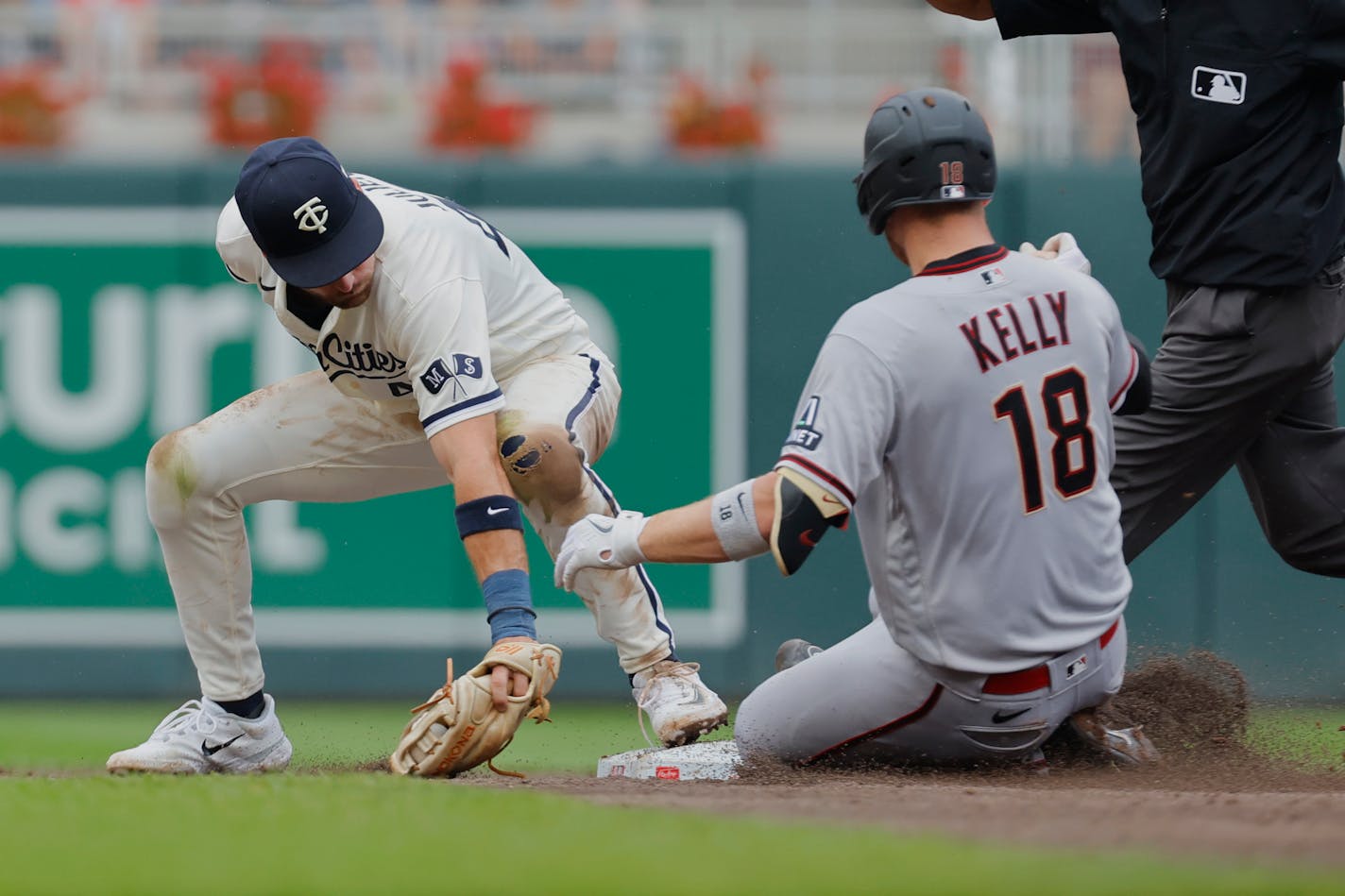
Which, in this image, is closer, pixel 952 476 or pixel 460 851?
pixel 460 851

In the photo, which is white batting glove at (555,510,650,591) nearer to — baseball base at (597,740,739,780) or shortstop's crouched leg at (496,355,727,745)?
shortstop's crouched leg at (496,355,727,745)

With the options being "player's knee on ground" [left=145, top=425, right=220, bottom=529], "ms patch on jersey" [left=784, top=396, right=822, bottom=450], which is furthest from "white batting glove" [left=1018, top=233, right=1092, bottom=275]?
"player's knee on ground" [left=145, top=425, right=220, bottom=529]

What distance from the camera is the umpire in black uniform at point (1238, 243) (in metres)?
4.17

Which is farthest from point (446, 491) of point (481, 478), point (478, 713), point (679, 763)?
point (478, 713)

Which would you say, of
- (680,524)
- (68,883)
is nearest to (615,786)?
(680,524)

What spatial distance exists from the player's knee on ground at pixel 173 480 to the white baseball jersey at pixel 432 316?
446 mm

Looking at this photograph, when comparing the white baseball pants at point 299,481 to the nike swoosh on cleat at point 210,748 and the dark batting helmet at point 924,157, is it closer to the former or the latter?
the nike swoosh on cleat at point 210,748

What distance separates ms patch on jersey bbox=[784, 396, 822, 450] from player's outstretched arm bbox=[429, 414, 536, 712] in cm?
76

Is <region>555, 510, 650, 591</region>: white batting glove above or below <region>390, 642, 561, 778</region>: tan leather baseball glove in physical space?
above

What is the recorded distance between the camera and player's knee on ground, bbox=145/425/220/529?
174 inches

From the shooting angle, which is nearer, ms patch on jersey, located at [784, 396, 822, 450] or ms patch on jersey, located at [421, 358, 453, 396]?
ms patch on jersey, located at [784, 396, 822, 450]

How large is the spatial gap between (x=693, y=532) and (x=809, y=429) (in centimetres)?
34

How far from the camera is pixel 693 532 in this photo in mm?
3512

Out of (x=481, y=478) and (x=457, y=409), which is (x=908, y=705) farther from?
(x=457, y=409)
